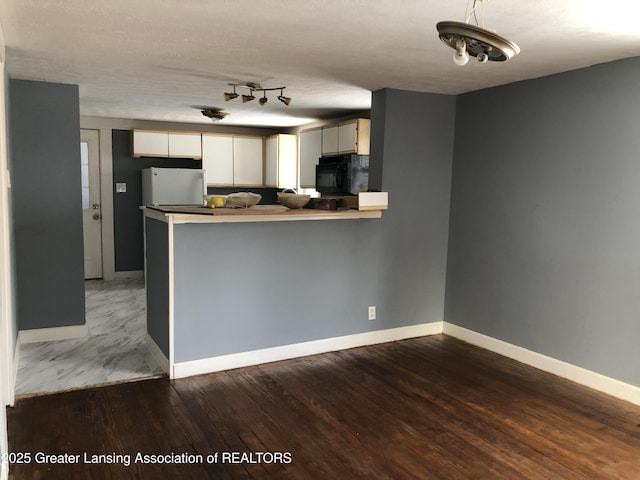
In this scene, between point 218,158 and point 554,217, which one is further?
point 218,158

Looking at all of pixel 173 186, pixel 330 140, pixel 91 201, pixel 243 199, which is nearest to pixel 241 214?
pixel 243 199

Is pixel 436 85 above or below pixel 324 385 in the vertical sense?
above

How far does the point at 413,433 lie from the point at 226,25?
7.94 ft

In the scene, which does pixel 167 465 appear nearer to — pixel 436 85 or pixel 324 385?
pixel 324 385

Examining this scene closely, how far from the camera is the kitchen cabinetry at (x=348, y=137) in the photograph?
522 cm

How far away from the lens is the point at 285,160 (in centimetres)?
699

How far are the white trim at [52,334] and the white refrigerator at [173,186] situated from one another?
8.05 feet

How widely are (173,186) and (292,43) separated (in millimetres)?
4127

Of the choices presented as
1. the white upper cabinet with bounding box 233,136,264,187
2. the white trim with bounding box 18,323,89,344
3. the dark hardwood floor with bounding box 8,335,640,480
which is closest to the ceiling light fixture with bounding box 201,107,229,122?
the white upper cabinet with bounding box 233,136,264,187

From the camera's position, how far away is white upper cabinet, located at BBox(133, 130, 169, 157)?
21.6ft

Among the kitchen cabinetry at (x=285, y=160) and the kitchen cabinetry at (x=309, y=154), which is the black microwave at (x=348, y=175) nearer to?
the kitchen cabinetry at (x=309, y=154)

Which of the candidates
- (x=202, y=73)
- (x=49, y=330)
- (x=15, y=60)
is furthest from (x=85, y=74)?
(x=49, y=330)

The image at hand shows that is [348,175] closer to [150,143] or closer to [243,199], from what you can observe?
[243,199]

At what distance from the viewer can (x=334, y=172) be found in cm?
513
